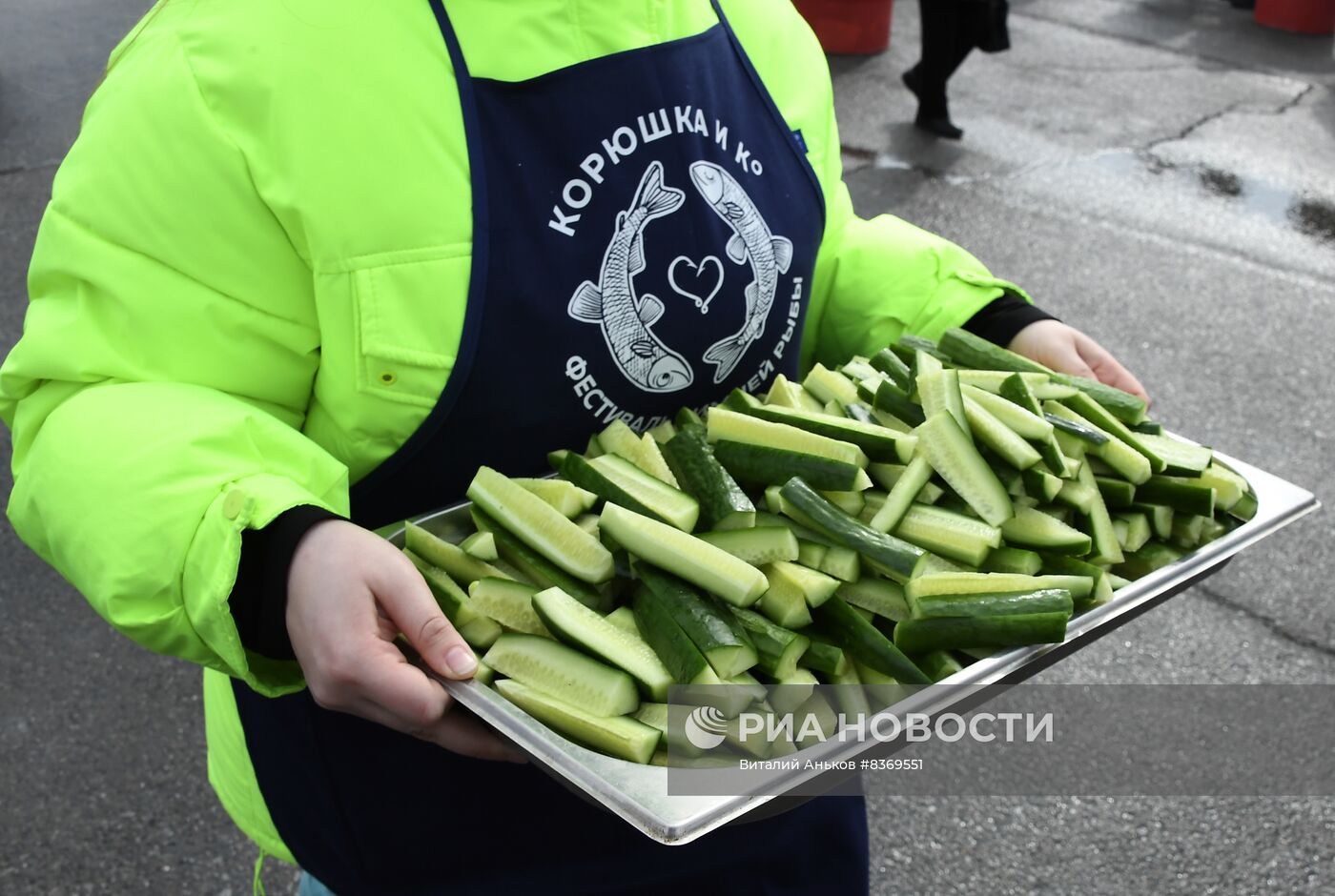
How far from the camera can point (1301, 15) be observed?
357 inches

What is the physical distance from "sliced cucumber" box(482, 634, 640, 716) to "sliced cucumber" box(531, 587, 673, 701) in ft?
0.04

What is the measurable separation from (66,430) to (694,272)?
706 millimetres

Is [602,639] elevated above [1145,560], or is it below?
above

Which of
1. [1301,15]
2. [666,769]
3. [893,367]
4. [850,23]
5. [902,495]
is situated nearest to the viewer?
[666,769]

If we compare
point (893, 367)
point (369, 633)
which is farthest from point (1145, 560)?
point (369, 633)

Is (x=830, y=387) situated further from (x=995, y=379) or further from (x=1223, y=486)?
(x=1223, y=486)

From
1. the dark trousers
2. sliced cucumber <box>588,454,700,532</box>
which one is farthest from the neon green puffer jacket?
the dark trousers

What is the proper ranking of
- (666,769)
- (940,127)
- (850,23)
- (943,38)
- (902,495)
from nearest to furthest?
1. (666,769)
2. (902,495)
3. (943,38)
4. (940,127)
5. (850,23)

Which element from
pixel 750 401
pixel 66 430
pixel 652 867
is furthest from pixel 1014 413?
pixel 66 430

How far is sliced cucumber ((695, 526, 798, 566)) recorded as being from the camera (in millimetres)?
1413

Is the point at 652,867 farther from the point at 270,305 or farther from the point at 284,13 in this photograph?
the point at 284,13

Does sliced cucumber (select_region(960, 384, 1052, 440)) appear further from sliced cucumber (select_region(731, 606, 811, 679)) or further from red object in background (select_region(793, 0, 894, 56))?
red object in background (select_region(793, 0, 894, 56))

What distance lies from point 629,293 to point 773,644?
452mm

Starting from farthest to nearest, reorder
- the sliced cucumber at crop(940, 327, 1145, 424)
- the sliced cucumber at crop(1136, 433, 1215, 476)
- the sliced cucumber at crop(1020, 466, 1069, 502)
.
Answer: the sliced cucumber at crop(940, 327, 1145, 424), the sliced cucumber at crop(1136, 433, 1215, 476), the sliced cucumber at crop(1020, 466, 1069, 502)
